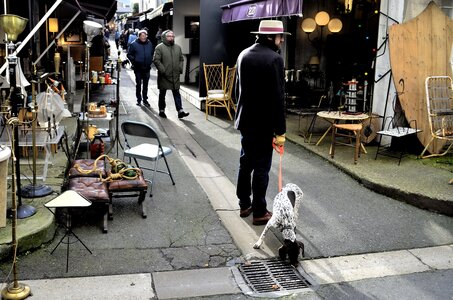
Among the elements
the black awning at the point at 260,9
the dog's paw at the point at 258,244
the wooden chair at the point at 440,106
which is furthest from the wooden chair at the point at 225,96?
the dog's paw at the point at 258,244

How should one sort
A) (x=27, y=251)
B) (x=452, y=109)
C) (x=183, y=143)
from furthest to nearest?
(x=183, y=143) < (x=452, y=109) < (x=27, y=251)

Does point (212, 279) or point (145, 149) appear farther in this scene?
point (145, 149)

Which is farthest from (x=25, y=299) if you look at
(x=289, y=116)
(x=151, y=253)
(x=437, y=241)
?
(x=289, y=116)

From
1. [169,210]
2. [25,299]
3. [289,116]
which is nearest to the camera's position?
[25,299]

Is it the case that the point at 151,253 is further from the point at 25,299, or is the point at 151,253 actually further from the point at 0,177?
the point at 0,177

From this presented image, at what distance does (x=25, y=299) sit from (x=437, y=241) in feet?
13.6

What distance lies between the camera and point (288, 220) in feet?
15.6

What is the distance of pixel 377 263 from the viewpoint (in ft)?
16.0

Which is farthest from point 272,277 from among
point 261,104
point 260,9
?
point 260,9

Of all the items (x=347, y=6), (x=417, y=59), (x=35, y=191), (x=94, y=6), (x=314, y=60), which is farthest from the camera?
(x=314, y=60)

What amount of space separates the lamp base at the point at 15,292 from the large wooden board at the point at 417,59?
6.33m

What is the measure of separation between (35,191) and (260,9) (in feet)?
21.9

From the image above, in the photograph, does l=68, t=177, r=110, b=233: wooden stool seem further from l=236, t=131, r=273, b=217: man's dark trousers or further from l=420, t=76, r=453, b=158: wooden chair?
l=420, t=76, r=453, b=158: wooden chair

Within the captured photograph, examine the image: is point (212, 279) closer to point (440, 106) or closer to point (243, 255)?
point (243, 255)
